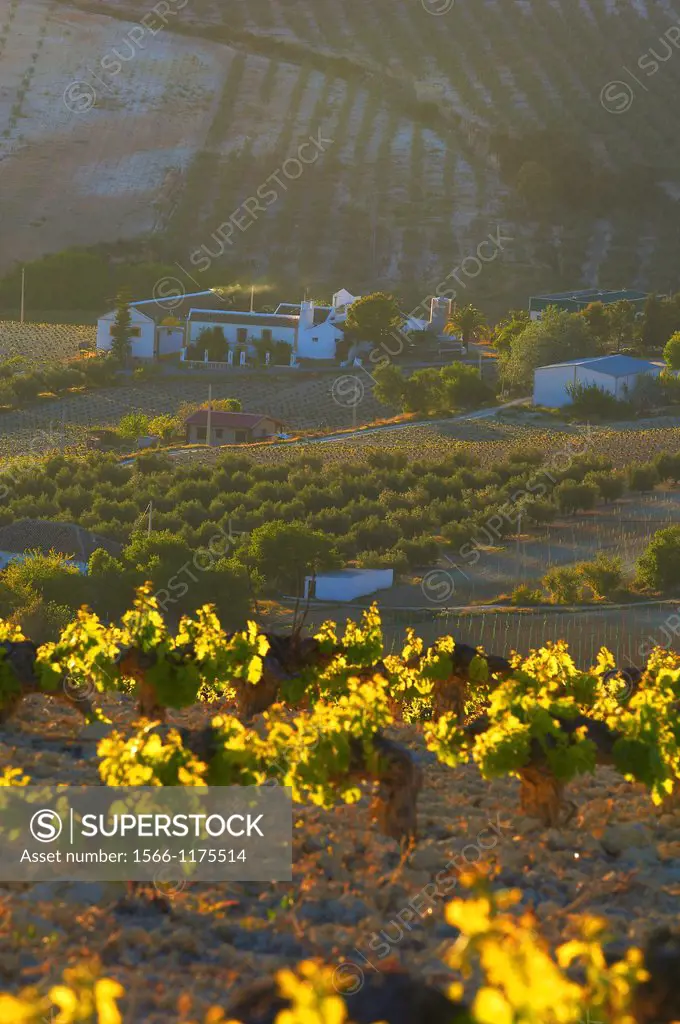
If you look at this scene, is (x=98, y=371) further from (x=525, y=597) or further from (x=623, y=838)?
(x=623, y=838)

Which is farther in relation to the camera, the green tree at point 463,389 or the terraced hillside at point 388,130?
the terraced hillside at point 388,130

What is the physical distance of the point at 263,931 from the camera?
6.70 metres

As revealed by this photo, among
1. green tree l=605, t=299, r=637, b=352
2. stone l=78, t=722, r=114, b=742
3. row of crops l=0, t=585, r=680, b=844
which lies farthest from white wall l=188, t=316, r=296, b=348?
stone l=78, t=722, r=114, b=742

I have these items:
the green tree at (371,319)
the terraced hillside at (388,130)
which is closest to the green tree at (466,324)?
the green tree at (371,319)

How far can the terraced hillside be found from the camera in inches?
3012

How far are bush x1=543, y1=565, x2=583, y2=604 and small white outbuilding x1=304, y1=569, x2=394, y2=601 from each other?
275 centimetres

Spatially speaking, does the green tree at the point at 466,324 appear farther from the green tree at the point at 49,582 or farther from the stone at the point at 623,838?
the stone at the point at 623,838

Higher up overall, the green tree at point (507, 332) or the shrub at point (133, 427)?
the green tree at point (507, 332)

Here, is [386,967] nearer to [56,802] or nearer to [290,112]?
[56,802]

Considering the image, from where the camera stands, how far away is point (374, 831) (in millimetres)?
7832

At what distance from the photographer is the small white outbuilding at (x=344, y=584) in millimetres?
24609

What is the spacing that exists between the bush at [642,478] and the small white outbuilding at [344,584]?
11.4 meters

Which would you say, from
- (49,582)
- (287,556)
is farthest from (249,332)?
(49,582)

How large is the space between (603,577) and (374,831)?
58.4 ft
